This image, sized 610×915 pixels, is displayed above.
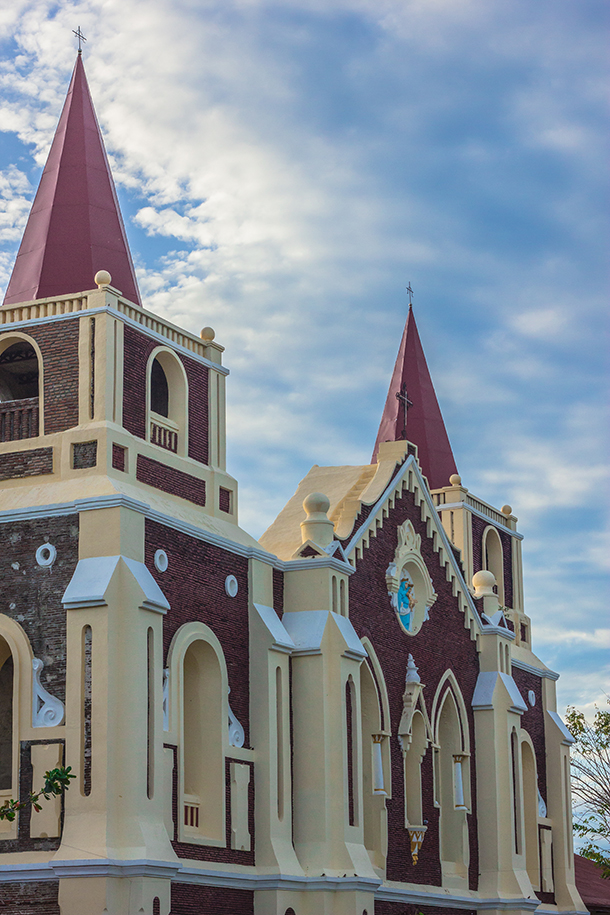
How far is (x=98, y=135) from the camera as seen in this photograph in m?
26.4

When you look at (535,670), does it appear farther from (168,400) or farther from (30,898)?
(30,898)

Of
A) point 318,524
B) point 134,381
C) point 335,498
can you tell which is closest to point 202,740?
point 318,524

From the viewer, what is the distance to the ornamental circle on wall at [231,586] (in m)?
23.3

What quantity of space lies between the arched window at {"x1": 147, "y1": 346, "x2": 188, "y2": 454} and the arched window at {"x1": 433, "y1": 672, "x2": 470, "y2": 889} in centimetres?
874

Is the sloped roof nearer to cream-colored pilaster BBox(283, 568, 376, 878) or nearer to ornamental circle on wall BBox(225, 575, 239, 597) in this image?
cream-colored pilaster BBox(283, 568, 376, 878)

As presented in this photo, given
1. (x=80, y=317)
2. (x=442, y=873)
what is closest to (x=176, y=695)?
(x=80, y=317)

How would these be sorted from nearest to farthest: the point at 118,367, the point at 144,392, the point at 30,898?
the point at 30,898 → the point at 118,367 → the point at 144,392

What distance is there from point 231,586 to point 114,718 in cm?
425

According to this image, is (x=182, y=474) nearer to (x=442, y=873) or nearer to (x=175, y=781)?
(x=175, y=781)

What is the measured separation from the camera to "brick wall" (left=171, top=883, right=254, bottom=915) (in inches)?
817

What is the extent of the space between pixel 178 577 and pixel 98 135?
29.0ft

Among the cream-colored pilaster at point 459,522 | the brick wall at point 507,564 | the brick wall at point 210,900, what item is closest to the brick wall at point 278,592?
the brick wall at point 210,900

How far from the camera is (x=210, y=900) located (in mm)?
21547

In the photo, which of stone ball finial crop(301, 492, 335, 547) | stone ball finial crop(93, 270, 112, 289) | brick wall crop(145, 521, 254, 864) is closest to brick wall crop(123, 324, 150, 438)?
stone ball finial crop(93, 270, 112, 289)
